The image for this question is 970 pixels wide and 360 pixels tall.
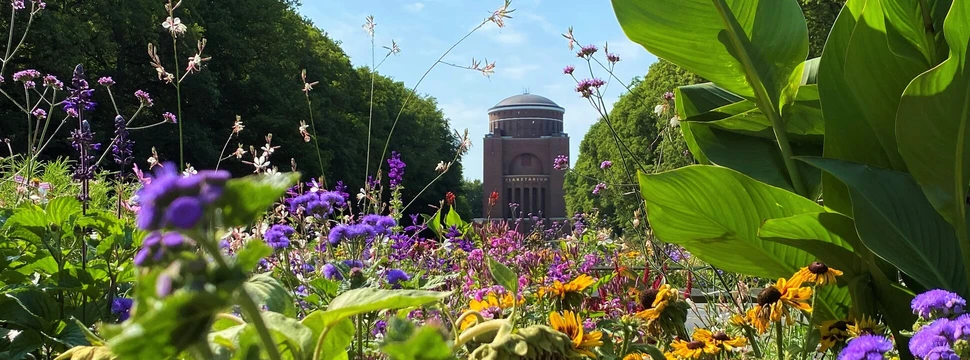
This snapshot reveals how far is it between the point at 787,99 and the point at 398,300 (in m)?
2.29

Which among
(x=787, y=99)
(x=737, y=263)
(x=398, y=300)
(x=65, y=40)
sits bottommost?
(x=737, y=263)

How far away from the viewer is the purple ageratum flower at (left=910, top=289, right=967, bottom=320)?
48.1 inches

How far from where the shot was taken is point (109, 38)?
15.4m

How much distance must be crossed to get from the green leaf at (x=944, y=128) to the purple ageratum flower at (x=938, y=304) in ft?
2.56

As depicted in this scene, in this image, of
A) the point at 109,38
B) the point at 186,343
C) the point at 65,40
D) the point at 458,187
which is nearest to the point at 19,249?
the point at 186,343

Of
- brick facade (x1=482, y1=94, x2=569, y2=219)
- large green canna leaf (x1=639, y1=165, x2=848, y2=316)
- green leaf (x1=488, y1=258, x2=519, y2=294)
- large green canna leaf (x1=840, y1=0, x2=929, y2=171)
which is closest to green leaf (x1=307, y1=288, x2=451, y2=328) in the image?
green leaf (x1=488, y1=258, x2=519, y2=294)

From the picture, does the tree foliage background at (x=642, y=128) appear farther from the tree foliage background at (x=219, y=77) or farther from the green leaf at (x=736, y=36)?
the tree foliage background at (x=219, y=77)

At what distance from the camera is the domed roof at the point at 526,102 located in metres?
59.8

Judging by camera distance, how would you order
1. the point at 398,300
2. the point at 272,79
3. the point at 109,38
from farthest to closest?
the point at 272,79 < the point at 109,38 < the point at 398,300

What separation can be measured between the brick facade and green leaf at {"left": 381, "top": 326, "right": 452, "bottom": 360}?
50687 mm

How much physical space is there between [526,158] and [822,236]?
5375cm

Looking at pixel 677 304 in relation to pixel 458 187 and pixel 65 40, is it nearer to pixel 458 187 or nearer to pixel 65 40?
pixel 65 40

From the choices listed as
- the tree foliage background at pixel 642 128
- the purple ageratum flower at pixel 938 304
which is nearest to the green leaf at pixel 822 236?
the purple ageratum flower at pixel 938 304

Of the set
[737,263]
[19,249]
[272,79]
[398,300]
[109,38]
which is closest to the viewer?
[398,300]
